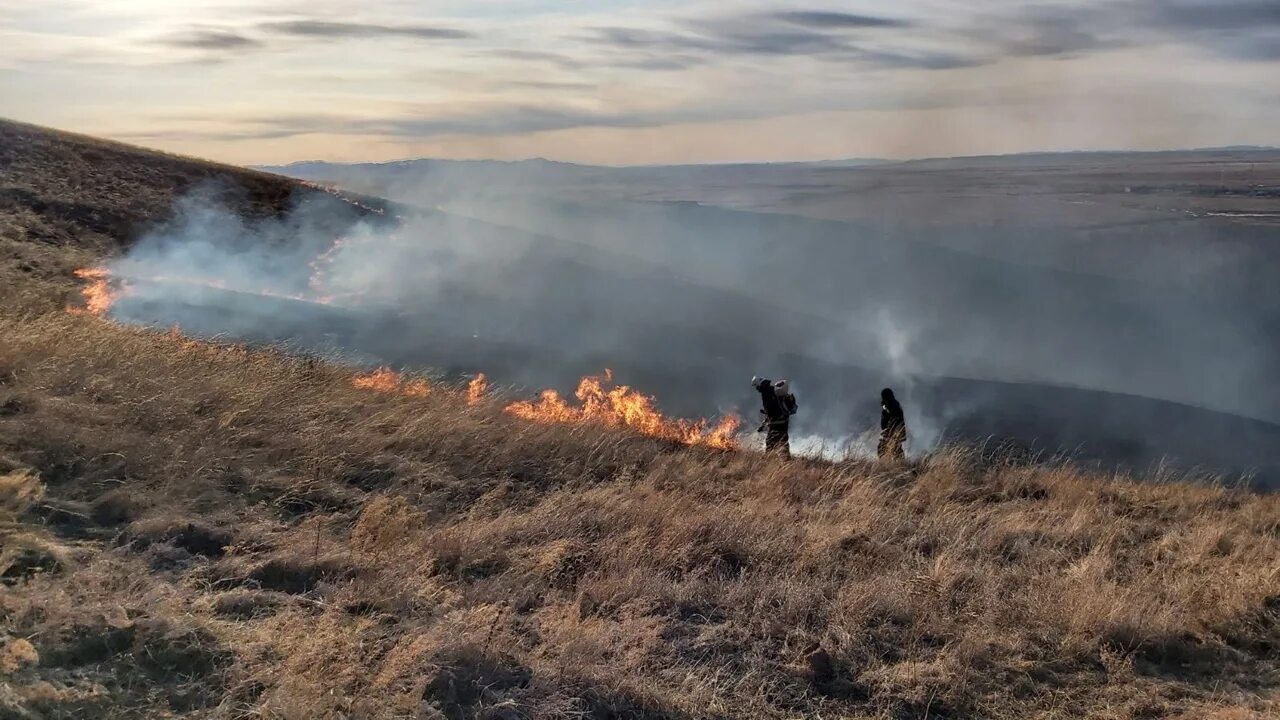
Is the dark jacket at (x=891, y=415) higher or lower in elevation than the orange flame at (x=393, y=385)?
lower

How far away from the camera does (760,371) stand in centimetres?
3247

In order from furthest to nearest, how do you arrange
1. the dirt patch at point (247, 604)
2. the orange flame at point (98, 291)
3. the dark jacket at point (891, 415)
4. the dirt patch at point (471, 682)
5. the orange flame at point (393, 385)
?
the orange flame at point (98, 291)
the dark jacket at point (891, 415)
the orange flame at point (393, 385)
the dirt patch at point (247, 604)
the dirt patch at point (471, 682)

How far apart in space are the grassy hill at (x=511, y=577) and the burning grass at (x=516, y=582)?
0.02 m

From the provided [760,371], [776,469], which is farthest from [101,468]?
[760,371]

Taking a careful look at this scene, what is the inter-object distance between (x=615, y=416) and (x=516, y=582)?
313 inches

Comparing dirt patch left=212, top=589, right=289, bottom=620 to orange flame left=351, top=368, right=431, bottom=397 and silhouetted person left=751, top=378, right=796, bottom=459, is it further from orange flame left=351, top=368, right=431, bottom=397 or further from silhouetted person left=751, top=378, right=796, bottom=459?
silhouetted person left=751, top=378, right=796, bottom=459

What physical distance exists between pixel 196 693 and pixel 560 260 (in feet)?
122

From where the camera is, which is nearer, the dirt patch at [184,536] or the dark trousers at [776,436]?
the dirt patch at [184,536]

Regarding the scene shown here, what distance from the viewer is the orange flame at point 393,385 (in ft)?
30.4

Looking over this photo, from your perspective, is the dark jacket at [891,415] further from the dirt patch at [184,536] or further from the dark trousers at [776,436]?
the dirt patch at [184,536]

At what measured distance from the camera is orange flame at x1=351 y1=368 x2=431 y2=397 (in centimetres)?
926

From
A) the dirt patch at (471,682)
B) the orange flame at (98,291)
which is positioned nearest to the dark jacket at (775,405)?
the dirt patch at (471,682)

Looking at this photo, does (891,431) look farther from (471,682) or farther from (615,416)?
(471,682)

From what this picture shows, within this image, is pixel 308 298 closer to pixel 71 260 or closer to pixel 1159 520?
pixel 71 260
